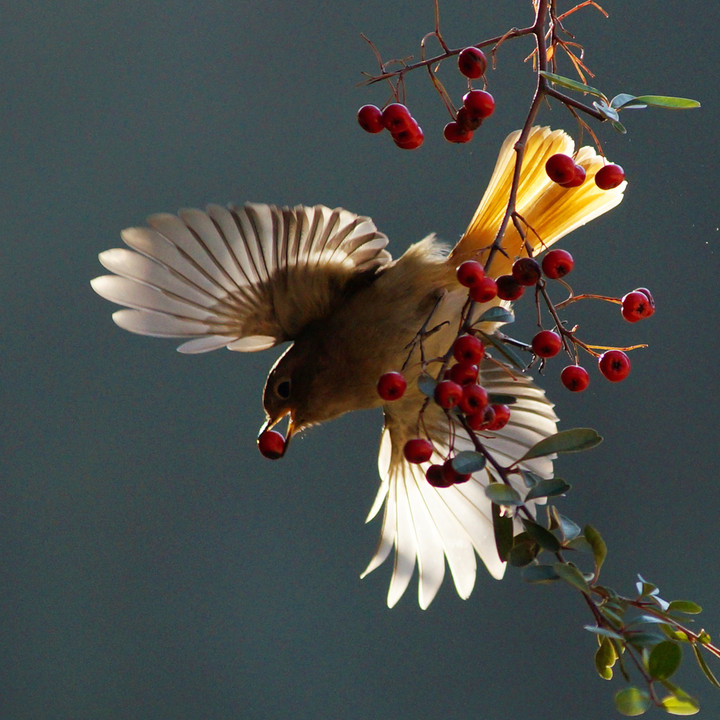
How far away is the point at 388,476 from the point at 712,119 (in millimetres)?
1135

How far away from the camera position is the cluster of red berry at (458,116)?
2.91ft

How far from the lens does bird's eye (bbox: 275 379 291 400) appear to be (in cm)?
127

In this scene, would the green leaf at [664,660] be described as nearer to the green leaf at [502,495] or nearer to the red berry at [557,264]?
the green leaf at [502,495]

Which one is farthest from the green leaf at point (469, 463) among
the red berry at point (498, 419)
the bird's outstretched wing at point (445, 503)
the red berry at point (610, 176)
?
the bird's outstretched wing at point (445, 503)

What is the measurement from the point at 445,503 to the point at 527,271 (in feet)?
2.74

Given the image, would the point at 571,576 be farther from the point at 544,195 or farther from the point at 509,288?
the point at 544,195

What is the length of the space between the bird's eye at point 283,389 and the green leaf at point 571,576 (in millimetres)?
638

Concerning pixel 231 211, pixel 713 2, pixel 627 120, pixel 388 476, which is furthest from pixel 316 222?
pixel 713 2

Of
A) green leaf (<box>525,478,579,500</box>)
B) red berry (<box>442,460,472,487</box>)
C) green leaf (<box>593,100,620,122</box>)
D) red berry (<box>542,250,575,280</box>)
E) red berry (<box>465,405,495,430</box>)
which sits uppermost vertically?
green leaf (<box>593,100,620,122</box>)

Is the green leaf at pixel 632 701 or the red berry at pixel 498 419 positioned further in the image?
the red berry at pixel 498 419

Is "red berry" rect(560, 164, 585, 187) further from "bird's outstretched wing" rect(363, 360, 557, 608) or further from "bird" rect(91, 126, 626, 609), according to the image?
"bird's outstretched wing" rect(363, 360, 557, 608)

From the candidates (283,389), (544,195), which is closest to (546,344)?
(544,195)

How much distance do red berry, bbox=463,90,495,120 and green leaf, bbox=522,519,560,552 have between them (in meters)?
0.41

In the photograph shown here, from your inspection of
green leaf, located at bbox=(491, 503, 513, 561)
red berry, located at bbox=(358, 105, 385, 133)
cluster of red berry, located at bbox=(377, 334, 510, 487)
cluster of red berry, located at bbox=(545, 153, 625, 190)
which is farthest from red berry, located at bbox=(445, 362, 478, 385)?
red berry, located at bbox=(358, 105, 385, 133)
